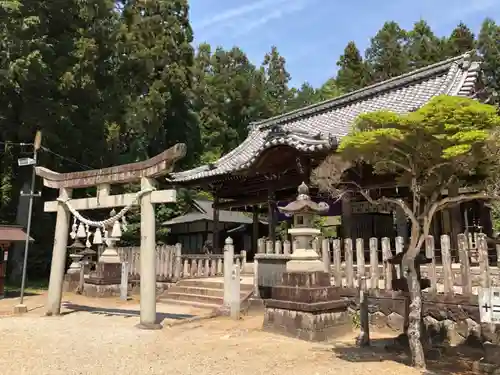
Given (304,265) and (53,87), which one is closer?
(304,265)

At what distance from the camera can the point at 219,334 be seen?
774 cm

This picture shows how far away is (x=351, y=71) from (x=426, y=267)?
31.9 metres

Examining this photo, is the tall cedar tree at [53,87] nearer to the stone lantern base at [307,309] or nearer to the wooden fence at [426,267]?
the wooden fence at [426,267]

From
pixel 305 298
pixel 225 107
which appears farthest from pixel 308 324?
pixel 225 107

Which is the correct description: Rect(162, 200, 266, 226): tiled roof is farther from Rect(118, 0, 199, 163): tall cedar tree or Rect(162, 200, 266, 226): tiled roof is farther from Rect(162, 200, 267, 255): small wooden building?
Rect(118, 0, 199, 163): tall cedar tree

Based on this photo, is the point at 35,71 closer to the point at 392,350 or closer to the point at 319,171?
the point at 319,171

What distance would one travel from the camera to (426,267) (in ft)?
25.8

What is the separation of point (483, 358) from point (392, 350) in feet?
3.97

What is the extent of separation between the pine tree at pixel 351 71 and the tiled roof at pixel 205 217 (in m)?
16.7

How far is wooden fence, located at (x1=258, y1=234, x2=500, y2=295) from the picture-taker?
20.6ft

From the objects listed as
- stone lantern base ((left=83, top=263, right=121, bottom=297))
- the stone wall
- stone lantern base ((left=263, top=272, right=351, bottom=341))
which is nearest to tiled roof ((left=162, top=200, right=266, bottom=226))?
stone lantern base ((left=83, top=263, right=121, bottom=297))

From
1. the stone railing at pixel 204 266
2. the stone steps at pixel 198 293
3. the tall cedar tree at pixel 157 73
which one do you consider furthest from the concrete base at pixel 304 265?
the tall cedar tree at pixel 157 73

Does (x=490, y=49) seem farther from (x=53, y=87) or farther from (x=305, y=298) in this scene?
(x=305, y=298)

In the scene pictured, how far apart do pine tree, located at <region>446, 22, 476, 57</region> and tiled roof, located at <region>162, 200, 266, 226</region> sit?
21890 mm
